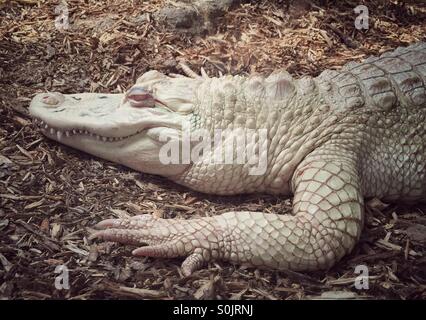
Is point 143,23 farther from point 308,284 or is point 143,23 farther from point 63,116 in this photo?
point 308,284

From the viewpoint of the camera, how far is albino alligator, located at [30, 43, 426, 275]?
2.31 m

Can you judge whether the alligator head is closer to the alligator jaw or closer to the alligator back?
the alligator jaw

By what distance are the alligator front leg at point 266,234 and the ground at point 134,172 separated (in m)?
0.04

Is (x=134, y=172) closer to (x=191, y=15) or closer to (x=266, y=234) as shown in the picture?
(x=266, y=234)

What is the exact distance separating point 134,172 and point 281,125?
69 centimetres

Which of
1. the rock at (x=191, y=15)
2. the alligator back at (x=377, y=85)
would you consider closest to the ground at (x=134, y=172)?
the rock at (x=191, y=15)

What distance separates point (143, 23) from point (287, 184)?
1.01 m

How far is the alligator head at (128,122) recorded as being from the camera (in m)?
2.34

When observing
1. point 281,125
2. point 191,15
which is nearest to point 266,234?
point 281,125

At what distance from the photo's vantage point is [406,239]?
2068 mm

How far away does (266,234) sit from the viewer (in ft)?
6.64

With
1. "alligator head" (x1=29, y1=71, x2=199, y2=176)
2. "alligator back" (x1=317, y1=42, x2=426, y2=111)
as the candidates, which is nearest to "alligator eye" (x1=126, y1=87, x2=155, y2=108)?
"alligator head" (x1=29, y1=71, x2=199, y2=176)
